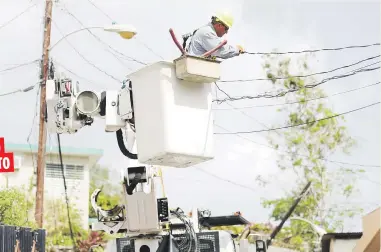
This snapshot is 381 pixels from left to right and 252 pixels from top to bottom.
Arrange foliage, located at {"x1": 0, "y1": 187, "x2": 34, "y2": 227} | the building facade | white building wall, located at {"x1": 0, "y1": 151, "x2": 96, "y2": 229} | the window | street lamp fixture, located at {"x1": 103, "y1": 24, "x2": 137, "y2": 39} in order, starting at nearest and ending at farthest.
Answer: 1. street lamp fixture, located at {"x1": 103, "y1": 24, "x2": 137, "y2": 39}
2. foliage, located at {"x1": 0, "y1": 187, "x2": 34, "y2": 227}
3. white building wall, located at {"x1": 0, "y1": 151, "x2": 96, "y2": 229}
4. the building facade
5. the window

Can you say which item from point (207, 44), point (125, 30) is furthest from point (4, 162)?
point (207, 44)

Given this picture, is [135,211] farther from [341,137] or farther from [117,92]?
[341,137]

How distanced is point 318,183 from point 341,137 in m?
1.88

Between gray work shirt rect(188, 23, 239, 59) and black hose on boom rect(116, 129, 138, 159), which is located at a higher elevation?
gray work shirt rect(188, 23, 239, 59)

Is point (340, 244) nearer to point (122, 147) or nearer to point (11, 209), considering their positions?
point (11, 209)

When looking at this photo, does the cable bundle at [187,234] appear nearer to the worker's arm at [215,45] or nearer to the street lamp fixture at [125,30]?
the worker's arm at [215,45]

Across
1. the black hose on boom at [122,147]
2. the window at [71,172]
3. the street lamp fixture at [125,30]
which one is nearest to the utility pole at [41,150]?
the street lamp fixture at [125,30]

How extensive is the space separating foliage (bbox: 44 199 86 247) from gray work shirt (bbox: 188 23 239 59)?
26957 mm

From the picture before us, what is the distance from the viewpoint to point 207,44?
8.02 metres

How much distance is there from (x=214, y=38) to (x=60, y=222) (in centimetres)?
2975

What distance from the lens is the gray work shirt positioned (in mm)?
7996

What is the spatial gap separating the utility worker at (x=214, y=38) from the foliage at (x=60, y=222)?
88.5ft

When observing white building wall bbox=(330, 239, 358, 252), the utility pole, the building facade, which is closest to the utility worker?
the utility pole

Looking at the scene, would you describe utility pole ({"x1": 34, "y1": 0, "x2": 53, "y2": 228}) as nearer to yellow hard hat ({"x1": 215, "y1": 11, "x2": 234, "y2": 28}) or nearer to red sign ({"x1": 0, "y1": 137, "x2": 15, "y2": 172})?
red sign ({"x1": 0, "y1": 137, "x2": 15, "y2": 172})
